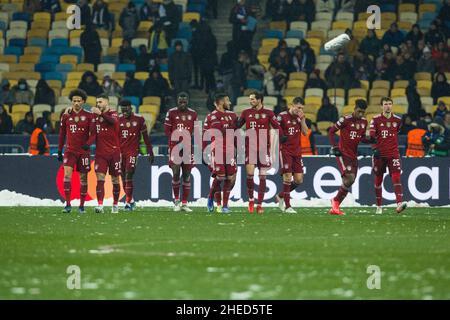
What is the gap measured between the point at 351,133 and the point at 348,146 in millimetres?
248

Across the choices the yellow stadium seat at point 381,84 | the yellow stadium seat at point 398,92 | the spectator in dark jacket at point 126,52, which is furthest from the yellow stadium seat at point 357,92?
the spectator in dark jacket at point 126,52

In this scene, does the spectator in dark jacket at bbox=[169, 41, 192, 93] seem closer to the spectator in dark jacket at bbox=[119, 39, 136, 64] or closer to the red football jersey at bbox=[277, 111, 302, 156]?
the spectator in dark jacket at bbox=[119, 39, 136, 64]

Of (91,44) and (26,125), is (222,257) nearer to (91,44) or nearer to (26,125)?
(26,125)

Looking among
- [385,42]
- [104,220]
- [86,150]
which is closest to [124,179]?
[86,150]

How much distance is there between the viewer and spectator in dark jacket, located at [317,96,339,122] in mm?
30406

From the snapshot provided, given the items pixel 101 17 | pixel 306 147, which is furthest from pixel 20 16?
pixel 306 147

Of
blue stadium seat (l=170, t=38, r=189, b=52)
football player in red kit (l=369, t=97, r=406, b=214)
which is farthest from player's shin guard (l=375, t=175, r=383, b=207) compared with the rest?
blue stadium seat (l=170, t=38, r=189, b=52)

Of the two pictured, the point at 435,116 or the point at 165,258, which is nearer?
the point at 165,258

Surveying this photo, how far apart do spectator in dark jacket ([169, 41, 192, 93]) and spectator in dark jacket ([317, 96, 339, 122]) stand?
394 cm

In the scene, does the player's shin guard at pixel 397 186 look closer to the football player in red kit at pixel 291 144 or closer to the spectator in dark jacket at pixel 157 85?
the football player in red kit at pixel 291 144
